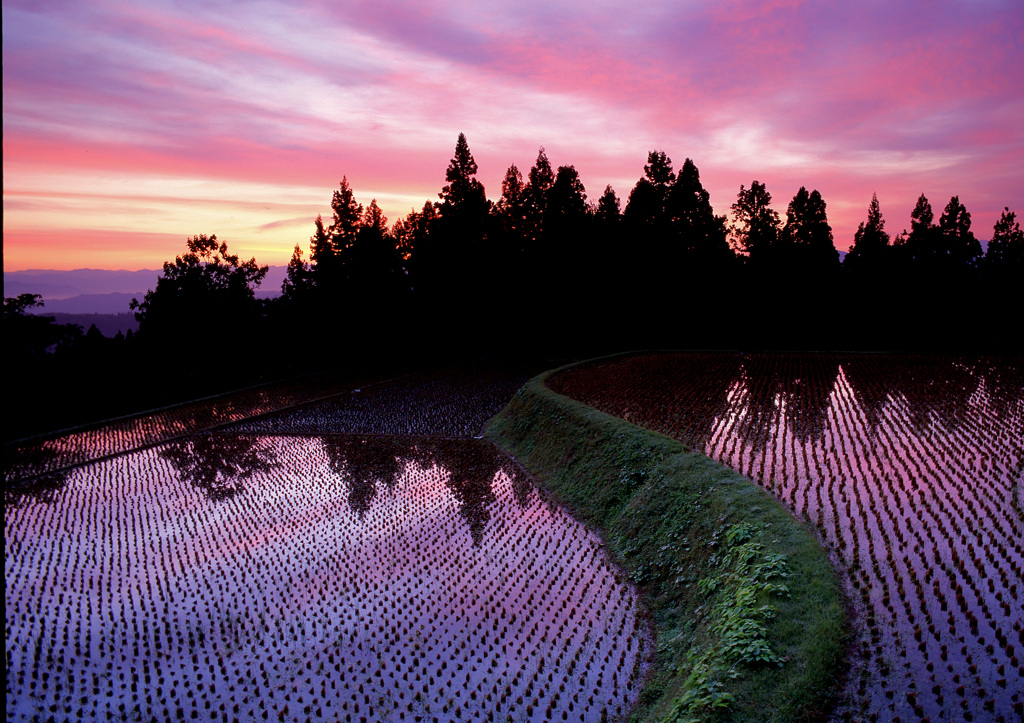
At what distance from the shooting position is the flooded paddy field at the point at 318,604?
27.7ft

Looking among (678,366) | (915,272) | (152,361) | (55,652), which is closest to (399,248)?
(152,361)

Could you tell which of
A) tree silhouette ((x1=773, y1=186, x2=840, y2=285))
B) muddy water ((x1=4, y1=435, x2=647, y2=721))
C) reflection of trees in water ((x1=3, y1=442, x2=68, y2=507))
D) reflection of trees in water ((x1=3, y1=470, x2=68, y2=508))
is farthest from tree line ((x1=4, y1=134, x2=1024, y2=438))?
muddy water ((x1=4, y1=435, x2=647, y2=721))

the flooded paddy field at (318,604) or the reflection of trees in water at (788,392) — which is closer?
the flooded paddy field at (318,604)

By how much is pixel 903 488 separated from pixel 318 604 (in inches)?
426

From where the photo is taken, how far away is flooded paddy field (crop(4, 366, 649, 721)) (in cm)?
843

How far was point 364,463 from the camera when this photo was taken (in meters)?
19.5

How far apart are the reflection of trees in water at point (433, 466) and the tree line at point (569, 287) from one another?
19.7 meters

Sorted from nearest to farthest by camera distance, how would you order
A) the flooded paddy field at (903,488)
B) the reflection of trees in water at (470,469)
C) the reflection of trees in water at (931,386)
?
the flooded paddy field at (903,488)
the reflection of trees in water at (470,469)
the reflection of trees in water at (931,386)

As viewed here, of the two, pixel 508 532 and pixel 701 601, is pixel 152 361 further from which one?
pixel 701 601

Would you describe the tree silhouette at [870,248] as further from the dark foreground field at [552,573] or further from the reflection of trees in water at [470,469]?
the reflection of trees in water at [470,469]

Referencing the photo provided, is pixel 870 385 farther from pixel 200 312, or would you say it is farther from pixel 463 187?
pixel 200 312

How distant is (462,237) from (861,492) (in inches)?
1302

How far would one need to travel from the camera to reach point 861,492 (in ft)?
38.0

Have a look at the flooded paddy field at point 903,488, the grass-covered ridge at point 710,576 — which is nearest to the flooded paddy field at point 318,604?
the grass-covered ridge at point 710,576
